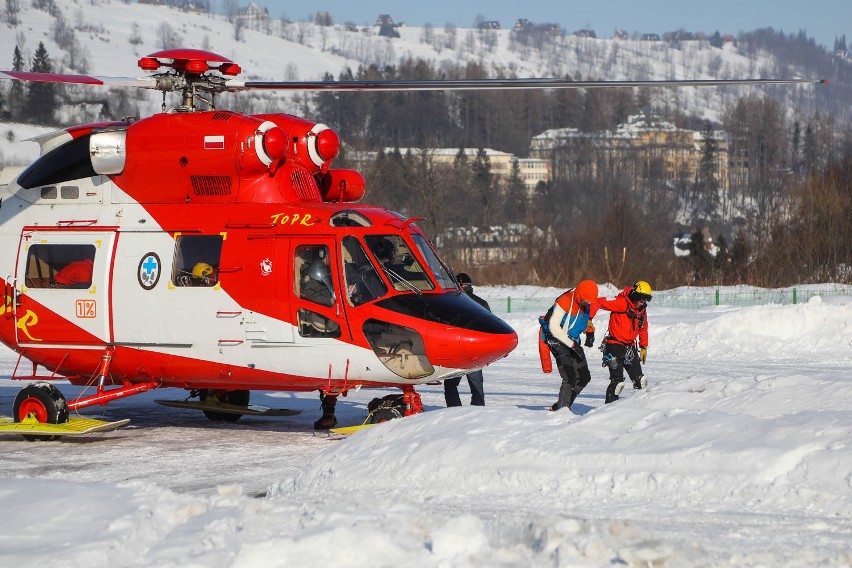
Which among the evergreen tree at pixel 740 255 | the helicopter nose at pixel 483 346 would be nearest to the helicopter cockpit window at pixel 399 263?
the helicopter nose at pixel 483 346

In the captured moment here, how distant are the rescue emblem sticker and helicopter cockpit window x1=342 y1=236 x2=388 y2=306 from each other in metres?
2.14

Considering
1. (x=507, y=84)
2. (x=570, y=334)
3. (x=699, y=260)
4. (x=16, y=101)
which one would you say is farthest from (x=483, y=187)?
(x=507, y=84)

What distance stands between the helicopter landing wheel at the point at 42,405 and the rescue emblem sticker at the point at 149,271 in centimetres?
154

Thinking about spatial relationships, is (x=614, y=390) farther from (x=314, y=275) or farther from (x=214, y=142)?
(x=214, y=142)

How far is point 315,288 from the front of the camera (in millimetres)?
11766

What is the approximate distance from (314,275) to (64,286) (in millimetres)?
2995

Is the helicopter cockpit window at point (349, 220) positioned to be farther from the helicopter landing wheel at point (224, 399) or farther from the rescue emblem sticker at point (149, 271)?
the helicopter landing wheel at point (224, 399)

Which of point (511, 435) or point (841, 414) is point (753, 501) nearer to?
point (841, 414)

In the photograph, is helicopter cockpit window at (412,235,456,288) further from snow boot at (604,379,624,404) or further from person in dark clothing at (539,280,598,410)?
snow boot at (604,379,624,404)

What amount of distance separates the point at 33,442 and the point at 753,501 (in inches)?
326

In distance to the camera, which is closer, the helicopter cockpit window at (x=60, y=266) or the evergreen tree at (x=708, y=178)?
the helicopter cockpit window at (x=60, y=266)

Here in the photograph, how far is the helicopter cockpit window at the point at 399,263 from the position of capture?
11.7 meters

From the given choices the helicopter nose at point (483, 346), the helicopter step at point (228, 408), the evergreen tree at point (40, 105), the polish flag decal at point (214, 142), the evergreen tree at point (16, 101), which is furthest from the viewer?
the evergreen tree at point (40, 105)

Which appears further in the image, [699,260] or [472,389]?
[699,260]
